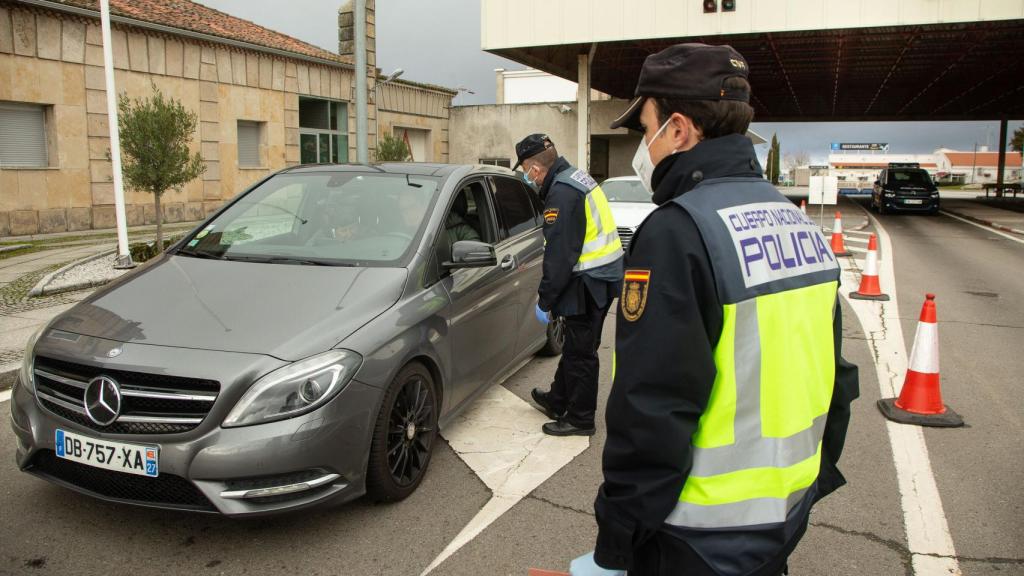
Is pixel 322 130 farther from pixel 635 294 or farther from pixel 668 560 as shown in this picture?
pixel 668 560

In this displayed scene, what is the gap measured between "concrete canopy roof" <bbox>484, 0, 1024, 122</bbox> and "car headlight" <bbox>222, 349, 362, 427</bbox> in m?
19.3

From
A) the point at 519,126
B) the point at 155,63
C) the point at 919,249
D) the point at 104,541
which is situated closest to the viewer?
the point at 104,541

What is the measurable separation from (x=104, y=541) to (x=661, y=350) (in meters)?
2.88

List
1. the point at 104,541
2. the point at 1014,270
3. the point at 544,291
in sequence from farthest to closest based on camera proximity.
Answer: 1. the point at 1014,270
2. the point at 544,291
3. the point at 104,541

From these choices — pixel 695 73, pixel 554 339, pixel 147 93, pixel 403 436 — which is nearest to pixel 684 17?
pixel 147 93

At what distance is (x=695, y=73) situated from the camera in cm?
170

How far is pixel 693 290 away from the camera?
1.55 metres

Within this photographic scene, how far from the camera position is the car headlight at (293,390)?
301cm

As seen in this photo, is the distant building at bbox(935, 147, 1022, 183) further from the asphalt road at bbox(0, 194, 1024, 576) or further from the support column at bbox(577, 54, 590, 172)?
the asphalt road at bbox(0, 194, 1024, 576)

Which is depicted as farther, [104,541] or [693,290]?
[104,541]

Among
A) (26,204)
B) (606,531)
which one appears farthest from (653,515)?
(26,204)

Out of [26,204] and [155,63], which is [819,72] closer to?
[155,63]

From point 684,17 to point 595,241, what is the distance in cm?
1789

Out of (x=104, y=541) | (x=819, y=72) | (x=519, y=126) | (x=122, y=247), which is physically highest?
(x=819, y=72)
